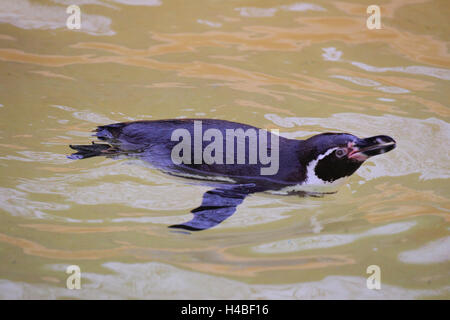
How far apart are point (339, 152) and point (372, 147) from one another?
207 mm

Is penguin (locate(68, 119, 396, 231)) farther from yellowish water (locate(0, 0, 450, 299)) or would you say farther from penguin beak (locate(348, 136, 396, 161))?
yellowish water (locate(0, 0, 450, 299))

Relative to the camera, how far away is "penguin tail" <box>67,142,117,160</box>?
12.9 ft

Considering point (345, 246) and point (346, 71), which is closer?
point (345, 246)

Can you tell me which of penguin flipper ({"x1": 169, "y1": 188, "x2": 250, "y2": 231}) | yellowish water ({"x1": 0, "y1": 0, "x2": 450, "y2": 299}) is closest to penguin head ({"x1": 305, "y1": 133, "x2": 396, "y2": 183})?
yellowish water ({"x1": 0, "y1": 0, "x2": 450, "y2": 299})

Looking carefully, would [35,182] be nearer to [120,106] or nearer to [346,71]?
[120,106]

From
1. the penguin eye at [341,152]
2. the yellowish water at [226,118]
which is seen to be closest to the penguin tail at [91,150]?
the yellowish water at [226,118]

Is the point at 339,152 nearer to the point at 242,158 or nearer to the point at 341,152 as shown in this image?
the point at 341,152

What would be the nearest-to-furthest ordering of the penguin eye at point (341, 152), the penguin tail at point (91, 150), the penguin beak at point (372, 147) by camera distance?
the penguin beak at point (372, 147) < the penguin eye at point (341, 152) < the penguin tail at point (91, 150)

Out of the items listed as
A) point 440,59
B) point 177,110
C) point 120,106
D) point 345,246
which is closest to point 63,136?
point 120,106

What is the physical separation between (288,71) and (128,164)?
239 cm

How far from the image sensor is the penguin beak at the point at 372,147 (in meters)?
3.29

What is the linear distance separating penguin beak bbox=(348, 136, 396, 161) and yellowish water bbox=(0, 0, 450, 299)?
0.36 metres

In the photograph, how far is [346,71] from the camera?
5.70 meters

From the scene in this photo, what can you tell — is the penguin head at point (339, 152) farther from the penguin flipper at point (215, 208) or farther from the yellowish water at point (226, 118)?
the penguin flipper at point (215, 208)
